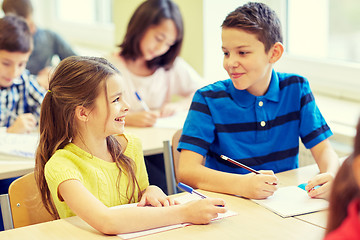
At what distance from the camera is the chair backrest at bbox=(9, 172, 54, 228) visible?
1.62 meters

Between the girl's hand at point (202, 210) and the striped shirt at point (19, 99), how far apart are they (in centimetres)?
149

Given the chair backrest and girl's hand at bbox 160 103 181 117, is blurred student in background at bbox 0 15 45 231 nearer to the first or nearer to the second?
girl's hand at bbox 160 103 181 117

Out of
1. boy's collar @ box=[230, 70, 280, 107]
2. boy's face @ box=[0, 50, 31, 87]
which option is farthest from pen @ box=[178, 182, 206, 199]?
boy's face @ box=[0, 50, 31, 87]

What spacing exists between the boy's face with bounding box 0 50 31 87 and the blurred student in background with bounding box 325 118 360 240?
1982mm

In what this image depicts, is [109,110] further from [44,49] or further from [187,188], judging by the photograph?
[44,49]

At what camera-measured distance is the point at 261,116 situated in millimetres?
1862

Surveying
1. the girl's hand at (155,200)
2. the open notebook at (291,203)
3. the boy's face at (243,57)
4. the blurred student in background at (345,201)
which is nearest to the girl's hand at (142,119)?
the boy's face at (243,57)

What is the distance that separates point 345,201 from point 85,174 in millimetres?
876

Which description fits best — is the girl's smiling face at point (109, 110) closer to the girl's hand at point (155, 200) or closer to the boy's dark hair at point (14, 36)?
the girl's hand at point (155, 200)

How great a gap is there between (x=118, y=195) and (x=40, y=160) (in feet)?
0.83

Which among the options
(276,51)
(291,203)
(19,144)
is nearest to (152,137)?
(19,144)

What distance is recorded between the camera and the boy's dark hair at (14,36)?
8.37 ft

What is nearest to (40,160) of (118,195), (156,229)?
(118,195)

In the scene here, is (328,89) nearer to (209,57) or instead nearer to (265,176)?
(209,57)
